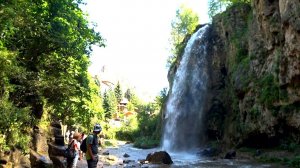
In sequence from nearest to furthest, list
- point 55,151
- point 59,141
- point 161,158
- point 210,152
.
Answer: point 55,151 → point 161,158 → point 59,141 → point 210,152

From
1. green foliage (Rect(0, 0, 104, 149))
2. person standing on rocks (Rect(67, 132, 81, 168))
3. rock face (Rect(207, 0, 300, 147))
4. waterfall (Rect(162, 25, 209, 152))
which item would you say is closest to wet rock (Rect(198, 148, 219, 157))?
rock face (Rect(207, 0, 300, 147))

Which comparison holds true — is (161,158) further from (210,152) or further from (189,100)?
(189,100)

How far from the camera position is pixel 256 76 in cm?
2603

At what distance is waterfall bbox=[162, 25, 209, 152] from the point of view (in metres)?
33.7

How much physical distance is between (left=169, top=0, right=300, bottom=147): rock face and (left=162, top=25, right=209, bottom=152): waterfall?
1.04 meters

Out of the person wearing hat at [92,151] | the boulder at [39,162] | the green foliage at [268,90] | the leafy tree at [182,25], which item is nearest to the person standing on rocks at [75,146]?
the boulder at [39,162]

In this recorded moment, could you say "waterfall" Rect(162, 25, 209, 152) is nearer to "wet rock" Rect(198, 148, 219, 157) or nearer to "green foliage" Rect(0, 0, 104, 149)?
"wet rock" Rect(198, 148, 219, 157)

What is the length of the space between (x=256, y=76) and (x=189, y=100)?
1034 centimetres

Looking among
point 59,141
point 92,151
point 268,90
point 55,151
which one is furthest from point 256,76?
point 92,151

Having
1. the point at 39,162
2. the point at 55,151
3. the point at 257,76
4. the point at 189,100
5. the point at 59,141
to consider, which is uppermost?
the point at 257,76

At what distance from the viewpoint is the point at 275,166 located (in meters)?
17.7

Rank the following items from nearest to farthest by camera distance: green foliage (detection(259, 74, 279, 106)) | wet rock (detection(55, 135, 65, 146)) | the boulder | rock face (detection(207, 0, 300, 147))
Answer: the boulder, rock face (detection(207, 0, 300, 147)), wet rock (detection(55, 135, 65, 146)), green foliage (detection(259, 74, 279, 106))

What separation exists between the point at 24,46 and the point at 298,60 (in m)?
14.8

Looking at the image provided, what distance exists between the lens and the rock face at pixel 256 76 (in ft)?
68.1
